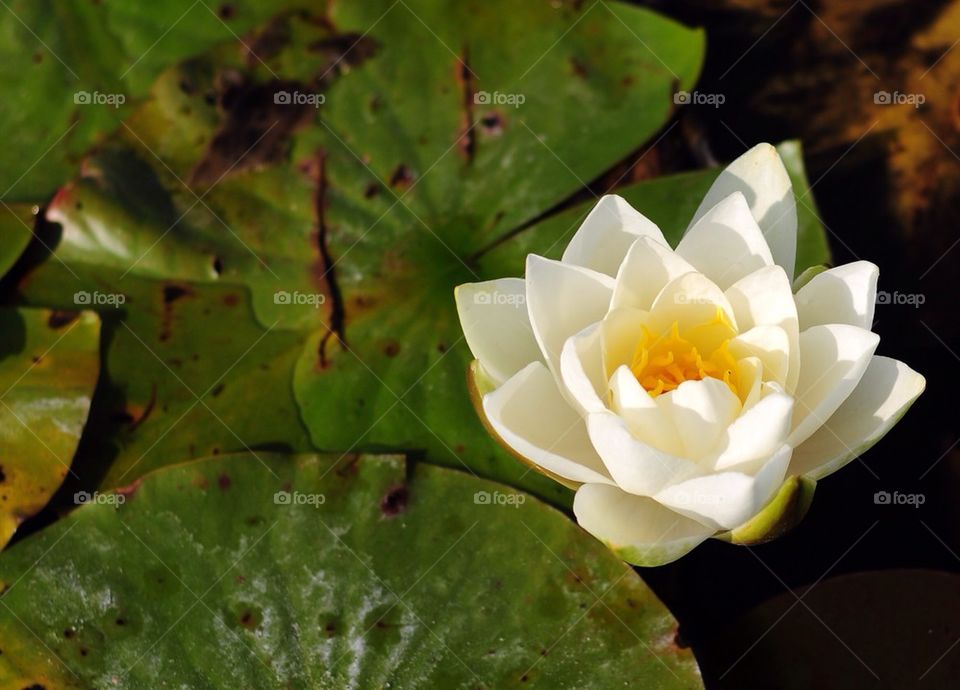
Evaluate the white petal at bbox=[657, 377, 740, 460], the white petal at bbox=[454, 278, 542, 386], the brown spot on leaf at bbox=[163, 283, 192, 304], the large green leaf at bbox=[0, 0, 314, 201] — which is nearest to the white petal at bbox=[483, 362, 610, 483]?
the white petal at bbox=[454, 278, 542, 386]

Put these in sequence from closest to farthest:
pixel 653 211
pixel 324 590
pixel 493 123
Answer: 1. pixel 324 590
2. pixel 653 211
3. pixel 493 123

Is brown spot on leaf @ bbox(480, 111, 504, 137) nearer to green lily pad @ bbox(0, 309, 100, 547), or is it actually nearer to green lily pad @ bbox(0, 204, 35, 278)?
green lily pad @ bbox(0, 309, 100, 547)

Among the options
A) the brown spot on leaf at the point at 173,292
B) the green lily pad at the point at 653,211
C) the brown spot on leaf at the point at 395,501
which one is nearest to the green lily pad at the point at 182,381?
the brown spot on leaf at the point at 173,292

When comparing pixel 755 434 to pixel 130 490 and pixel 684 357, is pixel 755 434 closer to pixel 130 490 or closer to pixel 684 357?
pixel 684 357

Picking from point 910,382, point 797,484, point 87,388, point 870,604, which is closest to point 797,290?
point 910,382

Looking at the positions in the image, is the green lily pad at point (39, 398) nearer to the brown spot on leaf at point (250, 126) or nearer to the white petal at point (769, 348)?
the brown spot on leaf at point (250, 126)

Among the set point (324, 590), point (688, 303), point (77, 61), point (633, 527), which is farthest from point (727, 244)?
point (77, 61)
